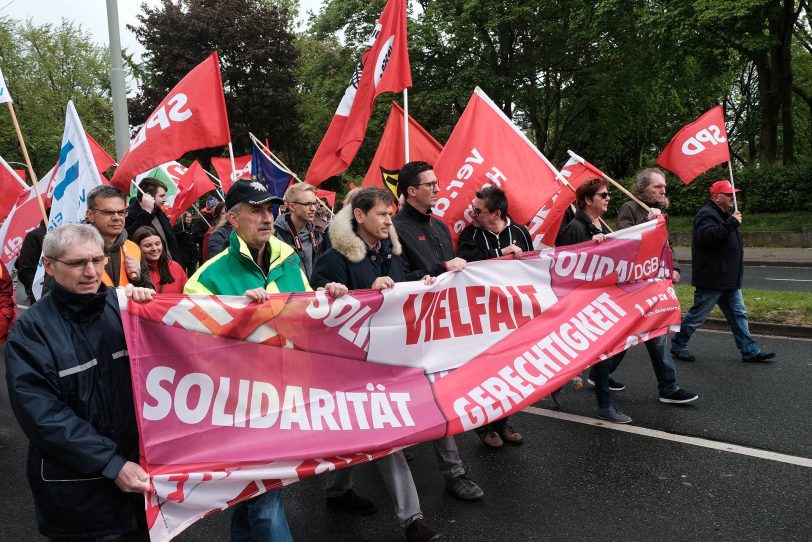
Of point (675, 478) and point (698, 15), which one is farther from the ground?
point (698, 15)

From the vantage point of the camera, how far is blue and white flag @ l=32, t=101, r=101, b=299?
14.8ft

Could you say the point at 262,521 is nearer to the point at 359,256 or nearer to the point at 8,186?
the point at 359,256

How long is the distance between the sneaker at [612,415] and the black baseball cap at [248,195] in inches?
127

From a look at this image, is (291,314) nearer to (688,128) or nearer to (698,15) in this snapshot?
(688,128)

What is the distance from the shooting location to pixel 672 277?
210 inches

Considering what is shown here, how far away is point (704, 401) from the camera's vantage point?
539cm

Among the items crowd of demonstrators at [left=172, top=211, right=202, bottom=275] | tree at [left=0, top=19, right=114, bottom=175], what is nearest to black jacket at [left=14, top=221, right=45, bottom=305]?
crowd of demonstrators at [left=172, top=211, right=202, bottom=275]

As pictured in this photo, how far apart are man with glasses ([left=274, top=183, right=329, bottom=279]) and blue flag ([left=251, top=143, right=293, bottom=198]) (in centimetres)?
324

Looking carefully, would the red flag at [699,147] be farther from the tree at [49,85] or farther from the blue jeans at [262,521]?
the tree at [49,85]

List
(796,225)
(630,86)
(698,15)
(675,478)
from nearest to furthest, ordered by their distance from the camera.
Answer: (675,478) < (698,15) < (796,225) < (630,86)

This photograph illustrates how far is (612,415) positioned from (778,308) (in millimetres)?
4452

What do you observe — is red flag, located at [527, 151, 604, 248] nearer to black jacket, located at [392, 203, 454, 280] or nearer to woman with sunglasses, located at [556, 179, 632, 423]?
woman with sunglasses, located at [556, 179, 632, 423]

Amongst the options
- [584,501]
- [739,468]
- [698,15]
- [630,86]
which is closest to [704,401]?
[739,468]

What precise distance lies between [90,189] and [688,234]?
2064 centimetres
